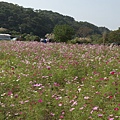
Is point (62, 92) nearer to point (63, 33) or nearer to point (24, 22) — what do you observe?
point (63, 33)

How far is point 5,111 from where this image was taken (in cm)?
351

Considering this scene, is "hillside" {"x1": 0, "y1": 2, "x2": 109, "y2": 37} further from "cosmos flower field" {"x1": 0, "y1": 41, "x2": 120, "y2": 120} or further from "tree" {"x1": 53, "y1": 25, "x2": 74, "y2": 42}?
"cosmos flower field" {"x1": 0, "y1": 41, "x2": 120, "y2": 120}

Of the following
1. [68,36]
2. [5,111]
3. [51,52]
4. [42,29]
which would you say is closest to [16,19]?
[42,29]

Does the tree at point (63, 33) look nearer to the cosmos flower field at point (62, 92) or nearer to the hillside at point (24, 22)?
the cosmos flower field at point (62, 92)

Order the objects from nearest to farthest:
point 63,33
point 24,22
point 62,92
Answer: point 62,92 → point 63,33 → point 24,22

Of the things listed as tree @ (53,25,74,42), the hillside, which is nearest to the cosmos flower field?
tree @ (53,25,74,42)

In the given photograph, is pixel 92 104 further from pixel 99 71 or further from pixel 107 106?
pixel 99 71

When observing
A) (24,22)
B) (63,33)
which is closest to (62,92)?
(63,33)

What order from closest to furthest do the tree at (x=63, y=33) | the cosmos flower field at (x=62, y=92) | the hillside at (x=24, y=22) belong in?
the cosmos flower field at (x=62, y=92)
the tree at (x=63, y=33)
the hillside at (x=24, y=22)

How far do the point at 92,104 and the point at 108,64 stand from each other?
2.12 m

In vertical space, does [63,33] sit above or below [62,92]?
above

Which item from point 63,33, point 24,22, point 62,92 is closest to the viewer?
point 62,92

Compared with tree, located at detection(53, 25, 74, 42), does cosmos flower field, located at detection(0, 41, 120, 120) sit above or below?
below

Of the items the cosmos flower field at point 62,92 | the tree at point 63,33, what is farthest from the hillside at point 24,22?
the cosmos flower field at point 62,92
